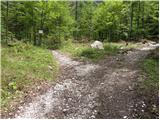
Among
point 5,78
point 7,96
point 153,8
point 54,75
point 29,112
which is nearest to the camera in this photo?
point 29,112

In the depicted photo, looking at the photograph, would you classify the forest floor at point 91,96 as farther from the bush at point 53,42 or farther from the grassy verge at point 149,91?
the bush at point 53,42

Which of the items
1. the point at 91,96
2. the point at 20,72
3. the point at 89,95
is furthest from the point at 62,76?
the point at 91,96

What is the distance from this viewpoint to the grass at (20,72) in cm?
1439

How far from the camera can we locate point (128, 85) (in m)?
16.2

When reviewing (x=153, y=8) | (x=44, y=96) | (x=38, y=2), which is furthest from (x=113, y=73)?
(x=153, y=8)

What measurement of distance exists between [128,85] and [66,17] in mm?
22145

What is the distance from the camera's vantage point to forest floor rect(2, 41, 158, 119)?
12523 mm

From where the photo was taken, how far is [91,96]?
14555 millimetres

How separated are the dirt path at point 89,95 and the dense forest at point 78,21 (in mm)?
12053

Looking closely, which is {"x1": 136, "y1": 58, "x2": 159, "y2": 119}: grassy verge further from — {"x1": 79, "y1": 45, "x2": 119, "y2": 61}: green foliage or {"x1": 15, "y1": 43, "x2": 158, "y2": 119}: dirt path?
{"x1": 79, "y1": 45, "x2": 119, "y2": 61}: green foliage

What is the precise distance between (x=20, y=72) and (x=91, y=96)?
14.8 feet

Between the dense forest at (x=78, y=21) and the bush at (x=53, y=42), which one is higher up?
the dense forest at (x=78, y=21)

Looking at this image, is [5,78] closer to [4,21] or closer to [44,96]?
[44,96]

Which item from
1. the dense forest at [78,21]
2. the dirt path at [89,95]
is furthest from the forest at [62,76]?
the dense forest at [78,21]
